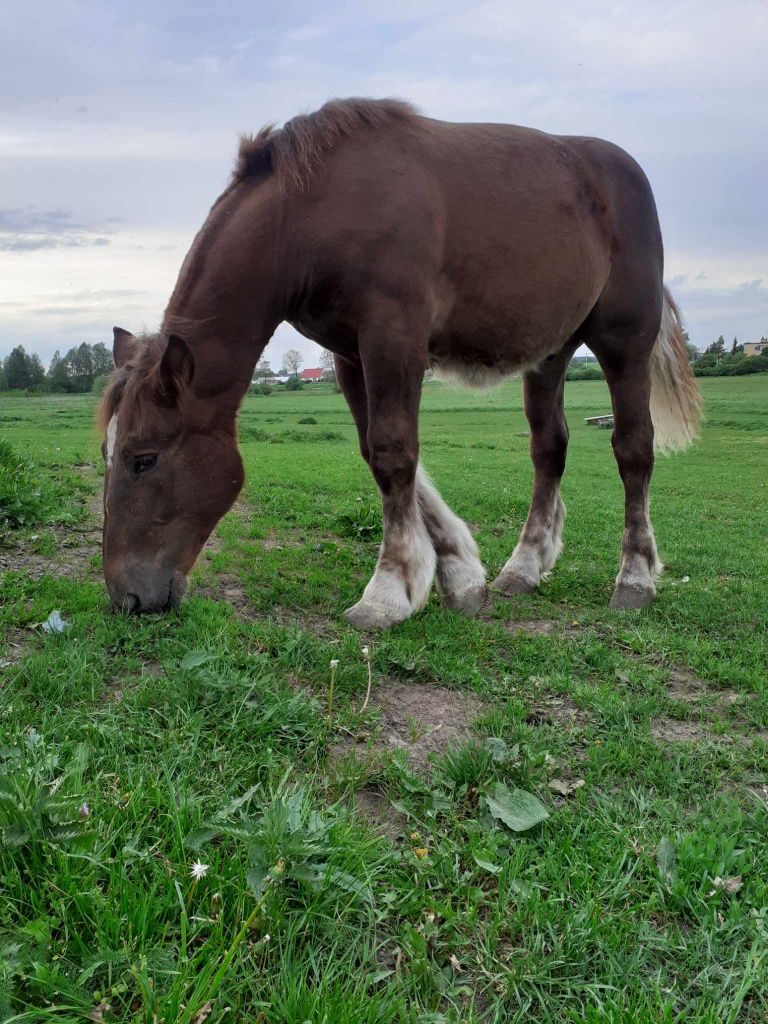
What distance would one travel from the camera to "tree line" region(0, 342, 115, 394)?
143 feet

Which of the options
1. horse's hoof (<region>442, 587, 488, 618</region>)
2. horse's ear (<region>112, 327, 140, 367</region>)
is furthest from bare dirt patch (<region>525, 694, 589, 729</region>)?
horse's ear (<region>112, 327, 140, 367</region>)

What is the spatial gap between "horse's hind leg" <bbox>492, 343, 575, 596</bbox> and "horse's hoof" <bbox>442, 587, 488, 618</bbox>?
39.8 inches

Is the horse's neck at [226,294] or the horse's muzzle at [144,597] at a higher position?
the horse's neck at [226,294]

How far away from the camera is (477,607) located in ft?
15.4

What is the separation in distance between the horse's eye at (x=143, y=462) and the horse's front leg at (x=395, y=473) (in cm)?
121

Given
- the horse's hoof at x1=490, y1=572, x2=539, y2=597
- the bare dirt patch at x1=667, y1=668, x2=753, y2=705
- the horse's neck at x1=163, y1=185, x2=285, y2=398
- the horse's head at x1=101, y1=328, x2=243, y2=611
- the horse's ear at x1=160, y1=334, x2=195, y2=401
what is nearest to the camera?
the bare dirt patch at x1=667, y1=668, x2=753, y2=705

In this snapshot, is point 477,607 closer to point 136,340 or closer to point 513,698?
point 513,698

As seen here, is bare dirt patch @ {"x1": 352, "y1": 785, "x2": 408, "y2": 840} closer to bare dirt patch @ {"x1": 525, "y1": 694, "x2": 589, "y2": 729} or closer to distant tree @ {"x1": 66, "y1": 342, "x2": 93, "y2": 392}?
bare dirt patch @ {"x1": 525, "y1": 694, "x2": 589, "y2": 729}

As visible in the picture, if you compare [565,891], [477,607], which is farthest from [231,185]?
[565,891]

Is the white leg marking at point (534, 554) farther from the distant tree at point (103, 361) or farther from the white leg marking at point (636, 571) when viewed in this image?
the distant tree at point (103, 361)

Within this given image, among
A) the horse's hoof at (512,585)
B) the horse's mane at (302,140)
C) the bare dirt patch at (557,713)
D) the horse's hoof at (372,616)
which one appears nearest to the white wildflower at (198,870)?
the bare dirt patch at (557,713)

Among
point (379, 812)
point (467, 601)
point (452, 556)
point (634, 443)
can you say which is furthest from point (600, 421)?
point (379, 812)

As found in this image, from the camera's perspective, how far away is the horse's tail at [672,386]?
238 inches

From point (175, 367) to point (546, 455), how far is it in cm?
328
